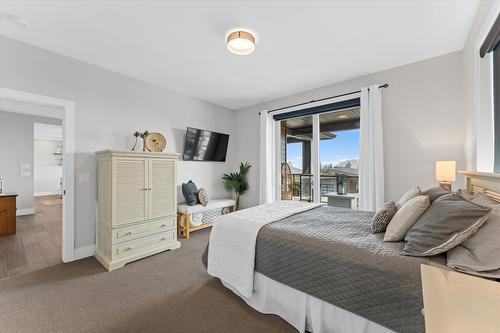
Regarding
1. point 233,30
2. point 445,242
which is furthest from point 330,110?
Result: point 445,242

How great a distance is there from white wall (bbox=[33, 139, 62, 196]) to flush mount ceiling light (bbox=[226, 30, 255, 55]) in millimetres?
9844

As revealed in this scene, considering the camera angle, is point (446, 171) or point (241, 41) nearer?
point (241, 41)

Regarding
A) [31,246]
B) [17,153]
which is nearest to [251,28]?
[31,246]

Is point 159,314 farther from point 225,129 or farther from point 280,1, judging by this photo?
point 225,129

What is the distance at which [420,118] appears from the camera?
9.82ft

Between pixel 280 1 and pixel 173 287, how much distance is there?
117 inches

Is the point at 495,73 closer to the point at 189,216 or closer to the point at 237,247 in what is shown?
the point at 237,247

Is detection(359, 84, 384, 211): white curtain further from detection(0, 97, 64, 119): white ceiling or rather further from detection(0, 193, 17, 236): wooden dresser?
detection(0, 193, 17, 236): wooden dresser

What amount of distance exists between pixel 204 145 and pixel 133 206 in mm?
2023

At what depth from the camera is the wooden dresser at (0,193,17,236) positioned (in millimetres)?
3729

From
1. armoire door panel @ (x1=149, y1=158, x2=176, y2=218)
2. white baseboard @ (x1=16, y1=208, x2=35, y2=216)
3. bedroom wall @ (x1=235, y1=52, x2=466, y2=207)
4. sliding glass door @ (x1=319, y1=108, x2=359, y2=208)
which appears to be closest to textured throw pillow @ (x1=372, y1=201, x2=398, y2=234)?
bedroom wall @ (x1=235, y1=52, x2=466, y2=207)

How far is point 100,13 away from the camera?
80.0 inches

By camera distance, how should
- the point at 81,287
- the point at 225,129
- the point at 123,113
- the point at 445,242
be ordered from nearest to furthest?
Result: the point at 445,242 < the point at 81,287 < the point at 123,113 < the point at 225,129

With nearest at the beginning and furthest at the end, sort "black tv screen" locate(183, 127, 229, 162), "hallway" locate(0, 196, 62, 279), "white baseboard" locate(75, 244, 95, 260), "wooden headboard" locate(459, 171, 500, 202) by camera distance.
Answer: "wooden headboard" locate(459, 171, 500, 202) < "hallway" locate(0, 196, 62, 279) < "white baseboard" locate(75, 244, 95, 260) < "black tv screen" locate(183, 127, 229, 162)
